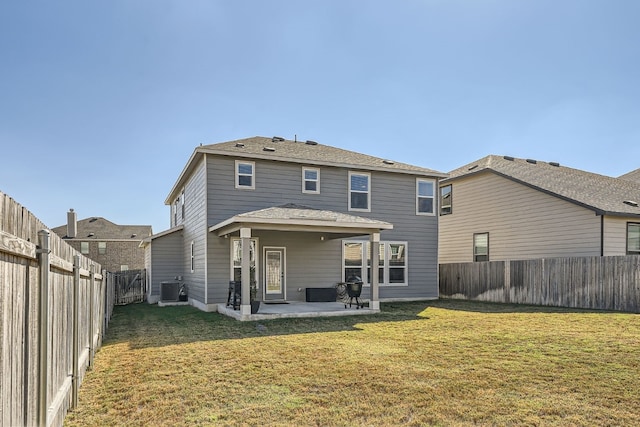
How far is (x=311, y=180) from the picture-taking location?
15.2 m

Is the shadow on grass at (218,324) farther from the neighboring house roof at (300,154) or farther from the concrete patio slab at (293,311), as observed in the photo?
the neighboring house roof at (300,154)

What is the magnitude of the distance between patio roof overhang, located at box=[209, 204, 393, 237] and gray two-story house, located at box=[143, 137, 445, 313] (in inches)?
1.2

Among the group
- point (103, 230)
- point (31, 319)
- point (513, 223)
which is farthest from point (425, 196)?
point (103, 230)

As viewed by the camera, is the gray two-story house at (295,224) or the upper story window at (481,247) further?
the upper story window at (481,247)

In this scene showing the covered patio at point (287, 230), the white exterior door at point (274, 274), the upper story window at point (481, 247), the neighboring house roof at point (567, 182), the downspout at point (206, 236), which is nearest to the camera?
the covered patio at point (287, 230)

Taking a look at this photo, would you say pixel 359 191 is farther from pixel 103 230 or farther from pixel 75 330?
pixel 103 230

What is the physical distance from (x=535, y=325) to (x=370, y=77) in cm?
952

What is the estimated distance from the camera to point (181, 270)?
17.4 m

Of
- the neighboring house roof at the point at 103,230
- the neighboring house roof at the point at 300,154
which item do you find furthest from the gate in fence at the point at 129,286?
the neighboring house roof at the point at 103,230

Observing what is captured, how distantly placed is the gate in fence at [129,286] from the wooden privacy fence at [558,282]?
1360 cm

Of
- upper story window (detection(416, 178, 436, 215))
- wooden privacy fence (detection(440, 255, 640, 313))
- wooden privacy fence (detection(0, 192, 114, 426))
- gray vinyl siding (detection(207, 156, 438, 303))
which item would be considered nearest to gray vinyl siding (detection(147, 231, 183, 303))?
gray vinyl siding (detection(207, 156, 438, 303))

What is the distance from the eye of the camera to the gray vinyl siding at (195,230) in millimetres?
13969

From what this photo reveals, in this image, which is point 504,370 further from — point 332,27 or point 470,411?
point 332,27

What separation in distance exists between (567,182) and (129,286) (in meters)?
19.4
